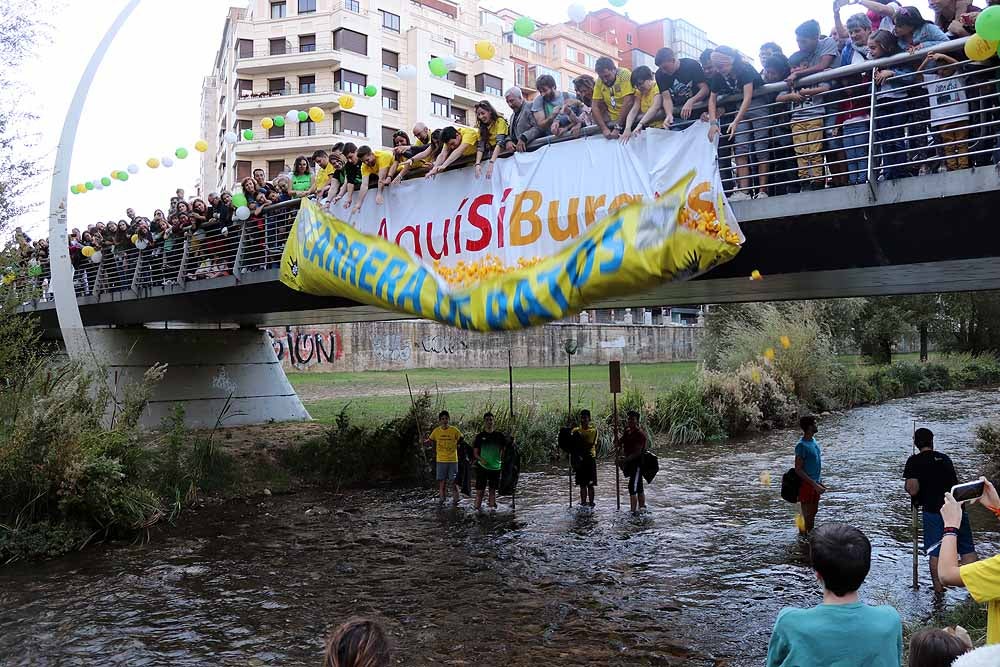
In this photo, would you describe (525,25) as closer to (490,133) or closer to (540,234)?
(490,133)

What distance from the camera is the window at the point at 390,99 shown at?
55.8 meters

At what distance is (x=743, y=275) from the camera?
1028 centimetres

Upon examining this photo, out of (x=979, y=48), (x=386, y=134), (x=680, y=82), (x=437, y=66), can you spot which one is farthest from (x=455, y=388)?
(x=386, y=134)

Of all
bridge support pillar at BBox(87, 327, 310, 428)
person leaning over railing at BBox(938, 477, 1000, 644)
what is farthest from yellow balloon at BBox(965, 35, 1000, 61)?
bridge support pillar at BBox(87, 327, 310, 428)

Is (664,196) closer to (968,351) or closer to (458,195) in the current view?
(458,195)

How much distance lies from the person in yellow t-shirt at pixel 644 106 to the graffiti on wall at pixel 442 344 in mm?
32081

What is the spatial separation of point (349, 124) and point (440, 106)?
764 cm

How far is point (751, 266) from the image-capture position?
955 cm

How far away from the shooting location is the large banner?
7414 mm

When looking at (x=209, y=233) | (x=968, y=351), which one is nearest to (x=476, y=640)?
(x=209, y=233)

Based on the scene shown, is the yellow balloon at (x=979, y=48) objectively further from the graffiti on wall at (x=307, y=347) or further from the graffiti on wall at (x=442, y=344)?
the graffiti on wall at (x=442, y=344)

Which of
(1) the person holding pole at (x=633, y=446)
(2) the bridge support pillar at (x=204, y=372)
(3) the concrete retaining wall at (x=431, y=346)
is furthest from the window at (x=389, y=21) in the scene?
(1) the person holding pole at (x=633, y=446)

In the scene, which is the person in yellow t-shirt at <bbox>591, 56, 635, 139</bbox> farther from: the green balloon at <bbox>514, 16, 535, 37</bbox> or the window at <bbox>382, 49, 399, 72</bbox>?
the window at <bbox>382, 49, 399, 72</bbox>

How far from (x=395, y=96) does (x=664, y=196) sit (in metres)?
51.7
